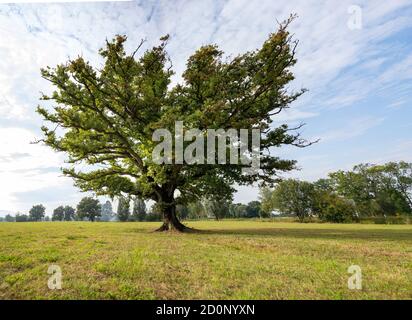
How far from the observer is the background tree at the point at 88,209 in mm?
103688

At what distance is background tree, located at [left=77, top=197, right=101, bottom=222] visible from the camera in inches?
4082

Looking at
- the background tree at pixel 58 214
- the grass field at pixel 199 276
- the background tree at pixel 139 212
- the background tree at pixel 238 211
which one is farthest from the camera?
the background tree at pixel 58 214

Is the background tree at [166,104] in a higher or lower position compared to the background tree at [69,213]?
higher

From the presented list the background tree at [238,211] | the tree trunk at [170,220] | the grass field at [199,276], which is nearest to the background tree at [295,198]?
the background tree at [238,211]

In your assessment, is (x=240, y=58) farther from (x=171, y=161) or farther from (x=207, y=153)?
(x=171, y=161)

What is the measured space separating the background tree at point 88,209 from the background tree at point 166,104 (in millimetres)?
88913

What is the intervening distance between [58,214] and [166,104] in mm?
150778

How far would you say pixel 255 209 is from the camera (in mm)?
137875

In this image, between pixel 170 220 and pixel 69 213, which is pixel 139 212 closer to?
pixel 170 220

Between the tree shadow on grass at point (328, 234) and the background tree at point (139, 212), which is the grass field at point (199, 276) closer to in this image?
the tree shadow on grass at point (328, 234)
